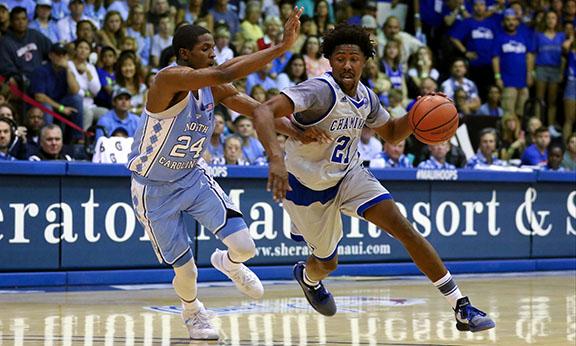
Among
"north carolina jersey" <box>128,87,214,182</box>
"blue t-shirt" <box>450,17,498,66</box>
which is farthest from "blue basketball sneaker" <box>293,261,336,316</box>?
"blue t-shirt" <box>450,17,498,66</box>

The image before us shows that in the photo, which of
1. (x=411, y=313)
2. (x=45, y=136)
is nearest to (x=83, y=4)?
(x=45, y=136)

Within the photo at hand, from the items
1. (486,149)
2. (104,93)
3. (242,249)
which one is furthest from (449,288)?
(104,93)

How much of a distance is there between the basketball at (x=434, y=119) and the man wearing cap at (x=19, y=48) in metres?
7.39

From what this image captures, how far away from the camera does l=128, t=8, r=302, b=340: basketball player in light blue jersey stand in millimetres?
7625

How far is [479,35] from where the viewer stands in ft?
60.0

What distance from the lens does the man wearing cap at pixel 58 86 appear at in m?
13.8

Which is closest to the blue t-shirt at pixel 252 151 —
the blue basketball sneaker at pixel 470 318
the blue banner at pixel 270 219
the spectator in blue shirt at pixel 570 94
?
the blue banner at pixel 270 219

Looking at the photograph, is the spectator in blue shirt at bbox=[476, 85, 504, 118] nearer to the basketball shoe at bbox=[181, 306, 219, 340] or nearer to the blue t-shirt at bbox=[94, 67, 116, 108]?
the blue t-shirt at bbox=[94, 67, 116, 108]

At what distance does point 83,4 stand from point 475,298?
7100 mm

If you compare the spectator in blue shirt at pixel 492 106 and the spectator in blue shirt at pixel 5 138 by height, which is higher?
the spectator in blue shirt at pixel 492 106

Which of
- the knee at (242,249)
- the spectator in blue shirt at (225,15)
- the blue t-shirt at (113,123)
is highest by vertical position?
the spectator in blue shirt at (225,15)

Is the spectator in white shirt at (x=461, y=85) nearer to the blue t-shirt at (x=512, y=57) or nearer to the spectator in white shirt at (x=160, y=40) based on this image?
the blue t-shirt at (x=512, y=57)

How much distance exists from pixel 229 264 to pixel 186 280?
0.33 m

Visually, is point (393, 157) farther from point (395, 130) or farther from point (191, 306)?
point (191, 306)
